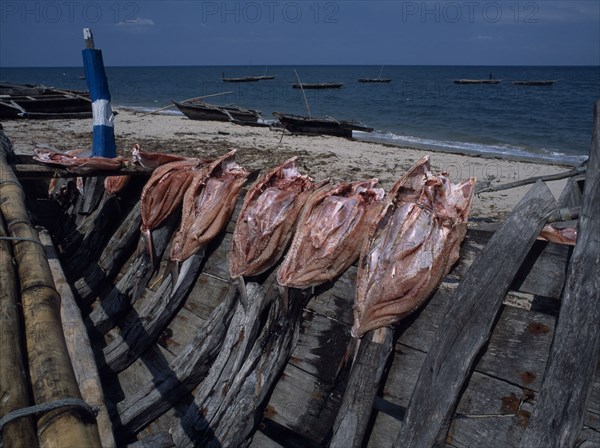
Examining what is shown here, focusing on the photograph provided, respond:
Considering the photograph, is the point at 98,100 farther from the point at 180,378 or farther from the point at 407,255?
the point at 407,255

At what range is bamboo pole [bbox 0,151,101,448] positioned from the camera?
5.05 feet

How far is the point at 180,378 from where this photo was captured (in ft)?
11.3

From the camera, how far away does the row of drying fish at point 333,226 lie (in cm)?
271

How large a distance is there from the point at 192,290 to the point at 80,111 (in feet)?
65.5

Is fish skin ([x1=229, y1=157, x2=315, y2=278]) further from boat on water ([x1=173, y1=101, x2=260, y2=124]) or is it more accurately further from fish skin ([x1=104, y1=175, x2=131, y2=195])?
boat on water ([x1=173, y1=101, x2=260, y2=124])

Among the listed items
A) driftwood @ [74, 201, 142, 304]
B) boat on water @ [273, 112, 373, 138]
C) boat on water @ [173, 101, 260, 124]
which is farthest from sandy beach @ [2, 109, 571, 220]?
driftwood @ [74, 201, 142, 304]

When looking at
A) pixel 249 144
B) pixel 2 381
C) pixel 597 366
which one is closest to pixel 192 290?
pixel 2 381

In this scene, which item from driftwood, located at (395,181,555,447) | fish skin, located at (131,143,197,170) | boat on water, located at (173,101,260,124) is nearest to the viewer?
driftwood, located at (395,181,555,447)

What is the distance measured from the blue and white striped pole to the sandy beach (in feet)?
23.5

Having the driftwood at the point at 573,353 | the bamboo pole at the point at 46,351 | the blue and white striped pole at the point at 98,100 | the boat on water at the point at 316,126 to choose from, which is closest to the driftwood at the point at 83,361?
the bamboo pole at the point at 46,351

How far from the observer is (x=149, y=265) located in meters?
4.43

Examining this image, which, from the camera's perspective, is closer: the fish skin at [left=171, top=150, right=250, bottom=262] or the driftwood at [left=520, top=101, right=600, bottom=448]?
the driftwood at [left=520, top=101, right=600, bottom=448]

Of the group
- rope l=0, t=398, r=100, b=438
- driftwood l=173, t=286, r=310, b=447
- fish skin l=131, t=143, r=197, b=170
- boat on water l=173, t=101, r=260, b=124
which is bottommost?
boat on water l=173, t=101, r=260, b=124

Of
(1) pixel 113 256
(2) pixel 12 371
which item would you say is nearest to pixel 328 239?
(2) pixel 12 371
